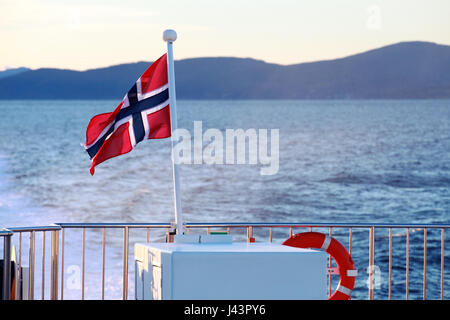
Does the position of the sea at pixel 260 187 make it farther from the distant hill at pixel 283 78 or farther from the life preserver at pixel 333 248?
the life preserver at pixel 333 248

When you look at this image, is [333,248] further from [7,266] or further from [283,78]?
[283,78]

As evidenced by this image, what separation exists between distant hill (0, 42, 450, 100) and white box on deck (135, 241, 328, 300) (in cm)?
6679

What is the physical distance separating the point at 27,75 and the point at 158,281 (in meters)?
85.6

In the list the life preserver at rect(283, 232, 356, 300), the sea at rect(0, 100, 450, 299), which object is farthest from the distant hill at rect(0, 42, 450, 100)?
the life preserver at rect(283, 232, 356, 300)

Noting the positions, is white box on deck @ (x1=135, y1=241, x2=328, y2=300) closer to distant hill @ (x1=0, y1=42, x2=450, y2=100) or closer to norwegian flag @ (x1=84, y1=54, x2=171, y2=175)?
norwegian flag @ (x1=84, y1=54, x2=171, y2=175)

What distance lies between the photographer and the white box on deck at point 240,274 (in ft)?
13.8

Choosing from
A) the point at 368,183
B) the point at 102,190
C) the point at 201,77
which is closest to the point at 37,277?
the point at 102,190

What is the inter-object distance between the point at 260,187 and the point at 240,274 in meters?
45.2

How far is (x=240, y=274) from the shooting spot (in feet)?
13.9

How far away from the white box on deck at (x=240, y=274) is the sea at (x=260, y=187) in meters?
14.0

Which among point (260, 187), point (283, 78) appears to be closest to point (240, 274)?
point (260, 187)

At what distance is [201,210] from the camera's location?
39.0 m

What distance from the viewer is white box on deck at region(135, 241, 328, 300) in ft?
13.8

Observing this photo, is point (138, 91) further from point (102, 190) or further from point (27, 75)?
point (27, 75)
